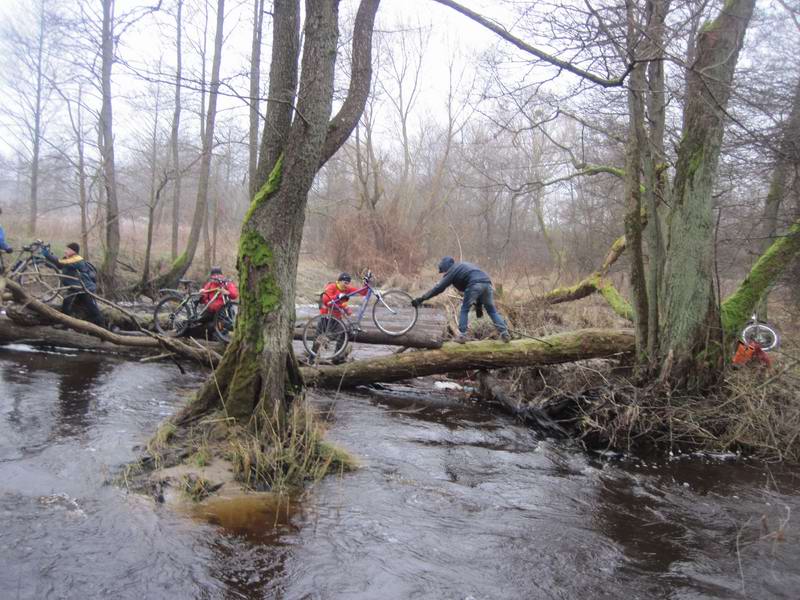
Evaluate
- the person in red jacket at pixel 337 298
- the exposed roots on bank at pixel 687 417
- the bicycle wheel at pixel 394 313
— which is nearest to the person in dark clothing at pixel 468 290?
the bicycle wheel at pixel 394 313

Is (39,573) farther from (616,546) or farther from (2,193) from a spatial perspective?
(2,193)

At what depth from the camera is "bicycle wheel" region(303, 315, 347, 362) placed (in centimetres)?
1091

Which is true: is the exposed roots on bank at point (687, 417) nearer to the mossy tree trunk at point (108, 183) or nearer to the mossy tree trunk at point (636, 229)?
the mossy tree trunk at point (636, 229)

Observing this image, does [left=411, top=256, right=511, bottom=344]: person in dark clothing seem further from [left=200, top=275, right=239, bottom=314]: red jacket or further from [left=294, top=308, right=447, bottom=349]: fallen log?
[left=200, top=275, right=239, bottom=314]: red jacket

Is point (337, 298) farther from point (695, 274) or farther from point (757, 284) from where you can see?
point (757, 284)

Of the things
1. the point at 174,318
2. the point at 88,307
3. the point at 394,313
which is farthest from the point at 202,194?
the point at 394,313

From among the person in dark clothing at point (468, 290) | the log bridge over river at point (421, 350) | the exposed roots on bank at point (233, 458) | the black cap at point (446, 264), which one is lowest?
the exposed roots on bank at point (233, 458)

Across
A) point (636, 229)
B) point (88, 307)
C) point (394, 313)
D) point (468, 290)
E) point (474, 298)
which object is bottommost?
point (88, 307)

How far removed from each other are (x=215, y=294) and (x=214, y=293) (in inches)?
4.9

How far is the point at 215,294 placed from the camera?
11914mm

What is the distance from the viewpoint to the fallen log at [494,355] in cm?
963

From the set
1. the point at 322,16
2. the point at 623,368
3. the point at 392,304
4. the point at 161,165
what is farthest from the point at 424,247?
the point at 322,16

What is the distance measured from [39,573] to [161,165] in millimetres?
26002

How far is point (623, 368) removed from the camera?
9609 millimetres
